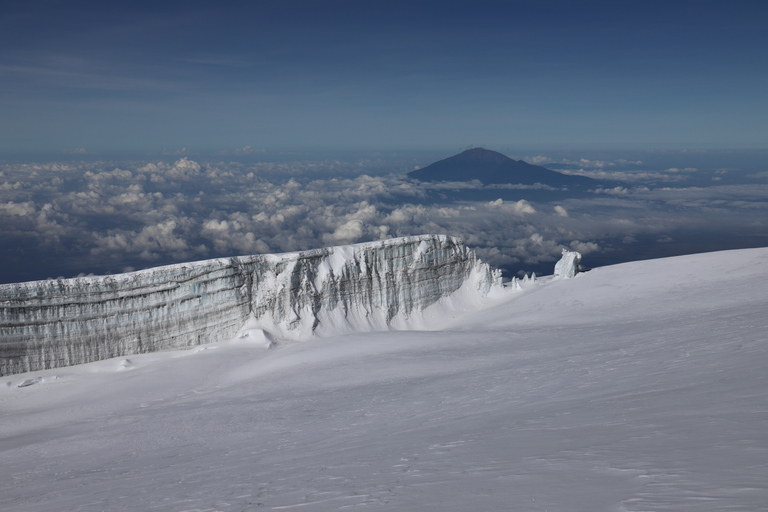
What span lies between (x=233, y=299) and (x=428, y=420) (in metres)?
23.3

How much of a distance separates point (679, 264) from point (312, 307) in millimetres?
30606

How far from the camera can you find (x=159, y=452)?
43.8 feet

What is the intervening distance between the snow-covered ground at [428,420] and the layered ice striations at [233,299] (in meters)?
1.87

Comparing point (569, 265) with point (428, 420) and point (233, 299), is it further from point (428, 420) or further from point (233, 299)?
point (428, 420)

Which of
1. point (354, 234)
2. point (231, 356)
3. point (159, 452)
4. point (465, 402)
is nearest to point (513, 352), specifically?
point (465, 402)

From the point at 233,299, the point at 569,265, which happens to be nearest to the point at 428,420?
the point at 233,299

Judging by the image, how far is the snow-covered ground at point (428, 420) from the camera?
5.81m

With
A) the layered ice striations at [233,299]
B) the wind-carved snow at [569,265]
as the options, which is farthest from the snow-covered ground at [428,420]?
the wind-carved snow at [569,265]

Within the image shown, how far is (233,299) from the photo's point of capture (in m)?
31.7

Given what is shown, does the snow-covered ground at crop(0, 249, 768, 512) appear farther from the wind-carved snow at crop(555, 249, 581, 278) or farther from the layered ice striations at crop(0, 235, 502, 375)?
the wind-carved snow at crop(555, 249, 581, 278)

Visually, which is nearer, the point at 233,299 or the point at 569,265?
the point at 233,299

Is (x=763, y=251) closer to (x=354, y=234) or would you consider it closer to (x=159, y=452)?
(x=159, y=452)

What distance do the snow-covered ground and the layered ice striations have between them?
187 centimetres

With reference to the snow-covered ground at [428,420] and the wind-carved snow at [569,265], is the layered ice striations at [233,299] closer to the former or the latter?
the snow-covered ground at [428,420]
